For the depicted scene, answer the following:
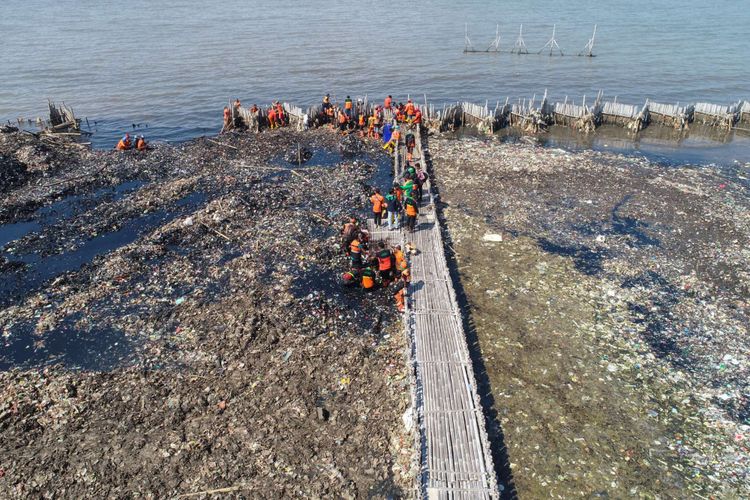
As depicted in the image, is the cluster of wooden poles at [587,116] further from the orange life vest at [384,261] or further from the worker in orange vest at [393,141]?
the orange life vest at [384,261]

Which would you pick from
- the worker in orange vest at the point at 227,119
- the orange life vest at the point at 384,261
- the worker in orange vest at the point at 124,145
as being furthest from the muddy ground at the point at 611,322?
the worker in orange vest at the point at 124,145

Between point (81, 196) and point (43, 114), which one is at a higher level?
point (43, 114)

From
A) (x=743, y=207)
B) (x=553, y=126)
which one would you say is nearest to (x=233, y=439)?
(x=743, y=207)

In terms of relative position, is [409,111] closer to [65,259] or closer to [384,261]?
[384,261]

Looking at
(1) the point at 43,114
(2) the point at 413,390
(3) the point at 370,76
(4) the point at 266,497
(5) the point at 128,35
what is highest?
(5) the point at 128,35

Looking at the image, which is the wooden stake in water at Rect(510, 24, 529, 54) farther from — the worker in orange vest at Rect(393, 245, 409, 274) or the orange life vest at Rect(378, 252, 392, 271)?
the orange life vest at Rect(378, 252, 392, 271)

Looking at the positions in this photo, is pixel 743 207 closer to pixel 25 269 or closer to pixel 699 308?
pixel 699 308

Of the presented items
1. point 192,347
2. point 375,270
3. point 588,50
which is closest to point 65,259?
point 192,347

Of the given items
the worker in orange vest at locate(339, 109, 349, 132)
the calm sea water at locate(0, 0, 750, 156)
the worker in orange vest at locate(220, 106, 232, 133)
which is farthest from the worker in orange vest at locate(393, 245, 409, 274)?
the calm sea water at locate(0, 0, 750, 156)
